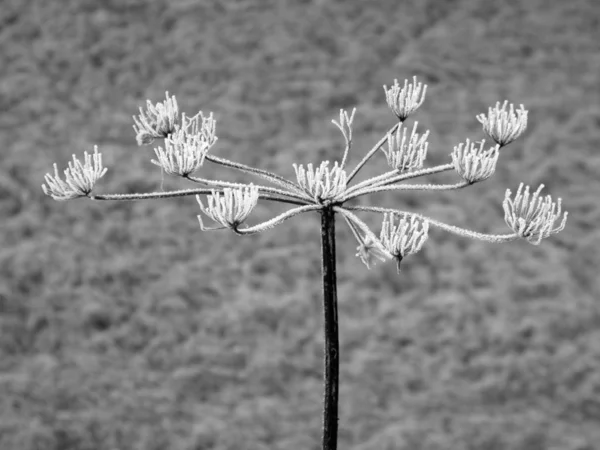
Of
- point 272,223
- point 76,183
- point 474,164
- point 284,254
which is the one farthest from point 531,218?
point 284,254

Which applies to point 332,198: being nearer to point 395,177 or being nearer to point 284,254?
point 395,177

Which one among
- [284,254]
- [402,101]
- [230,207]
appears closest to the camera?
[230,207]

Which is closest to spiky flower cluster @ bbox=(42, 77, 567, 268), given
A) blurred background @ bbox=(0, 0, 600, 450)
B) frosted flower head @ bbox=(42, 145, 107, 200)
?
frosted flower head @ bbox=(42, 145, 107, 200)

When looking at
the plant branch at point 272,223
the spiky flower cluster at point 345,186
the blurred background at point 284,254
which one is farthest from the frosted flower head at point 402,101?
the blurred background at point 284,254

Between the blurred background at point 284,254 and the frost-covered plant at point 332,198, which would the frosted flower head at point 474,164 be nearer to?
the frost-covered plant at point 332,198

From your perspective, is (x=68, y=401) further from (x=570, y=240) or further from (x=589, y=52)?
(x=589, y=52)

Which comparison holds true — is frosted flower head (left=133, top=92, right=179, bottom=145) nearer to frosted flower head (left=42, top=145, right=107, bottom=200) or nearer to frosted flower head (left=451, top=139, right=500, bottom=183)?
frosted flower head (left=42, top=145, right=107, bottom=200)
